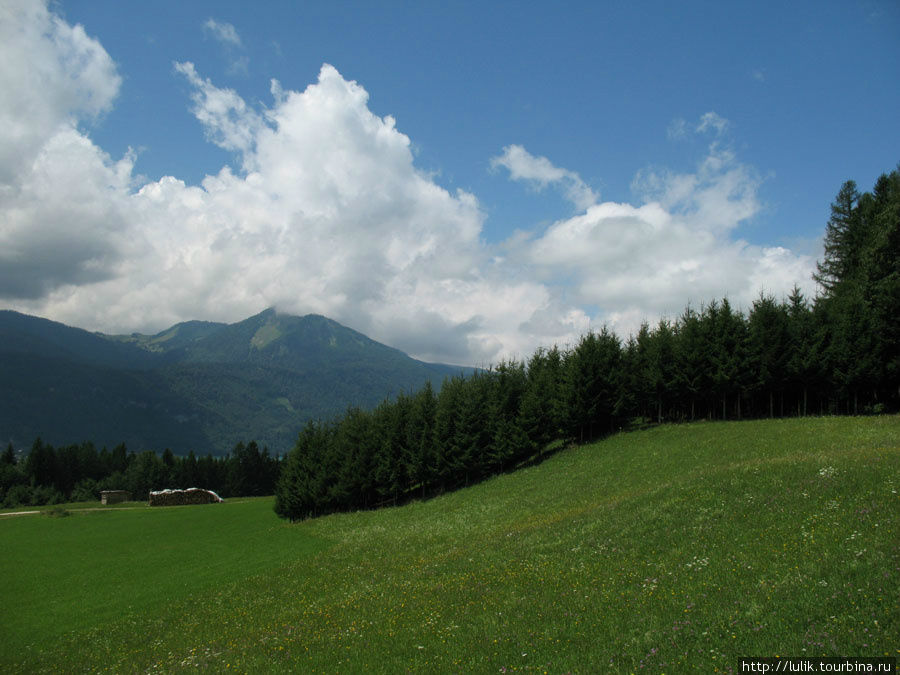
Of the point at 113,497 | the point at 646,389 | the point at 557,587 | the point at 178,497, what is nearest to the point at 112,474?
the point at 113,497

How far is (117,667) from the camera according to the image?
1759 centimetres

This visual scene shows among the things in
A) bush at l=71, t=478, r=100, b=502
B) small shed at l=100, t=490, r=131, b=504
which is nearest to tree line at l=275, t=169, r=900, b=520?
small shed at l=100, t=490, r=131, b=504

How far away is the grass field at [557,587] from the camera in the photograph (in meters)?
11.4

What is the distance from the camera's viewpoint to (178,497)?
110250 mm

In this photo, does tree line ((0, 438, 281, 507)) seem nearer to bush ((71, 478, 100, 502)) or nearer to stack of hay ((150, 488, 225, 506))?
bush ((71, 478, 100, 502))

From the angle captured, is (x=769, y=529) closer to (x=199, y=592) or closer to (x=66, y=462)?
(x=199, y=592)

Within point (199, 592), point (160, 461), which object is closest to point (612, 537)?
point (199, 592)

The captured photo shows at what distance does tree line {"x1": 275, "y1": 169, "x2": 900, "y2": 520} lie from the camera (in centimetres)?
5391

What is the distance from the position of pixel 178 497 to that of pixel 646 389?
105 metres

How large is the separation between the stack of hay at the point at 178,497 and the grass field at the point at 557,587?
72.9m

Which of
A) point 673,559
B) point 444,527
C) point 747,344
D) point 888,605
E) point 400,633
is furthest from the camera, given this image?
point 747,344

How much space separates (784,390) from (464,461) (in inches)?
1628

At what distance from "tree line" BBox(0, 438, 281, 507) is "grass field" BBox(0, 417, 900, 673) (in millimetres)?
123785

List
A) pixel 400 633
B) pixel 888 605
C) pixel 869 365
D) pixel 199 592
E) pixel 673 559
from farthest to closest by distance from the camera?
1. pixel 869 365
2. pixel 199 592
3. pixel 673 559
4. pixel 400 633
5. pixel 888 605
